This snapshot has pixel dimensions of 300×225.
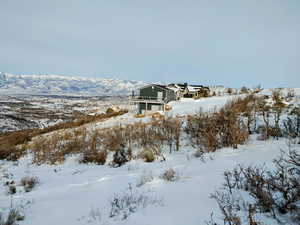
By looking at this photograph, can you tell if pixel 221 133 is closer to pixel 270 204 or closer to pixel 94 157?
pixel 270 204

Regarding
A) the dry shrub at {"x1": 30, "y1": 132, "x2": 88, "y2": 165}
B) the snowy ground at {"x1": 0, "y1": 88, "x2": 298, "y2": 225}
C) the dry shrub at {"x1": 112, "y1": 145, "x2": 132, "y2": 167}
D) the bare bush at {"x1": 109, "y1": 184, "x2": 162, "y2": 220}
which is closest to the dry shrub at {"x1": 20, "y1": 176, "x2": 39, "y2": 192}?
the snowy ground at {"x1": 0, "y1": 88, "x2": 298, "y2": 225}

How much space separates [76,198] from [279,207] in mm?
3508

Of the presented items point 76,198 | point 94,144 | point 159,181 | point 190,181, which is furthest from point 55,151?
point 190,181

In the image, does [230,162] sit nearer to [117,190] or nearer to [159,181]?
[159,181]

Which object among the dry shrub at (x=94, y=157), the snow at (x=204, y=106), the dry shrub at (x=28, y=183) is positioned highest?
the snow at (x=204, y=106)

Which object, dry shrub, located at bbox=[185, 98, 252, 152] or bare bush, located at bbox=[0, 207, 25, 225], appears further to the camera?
dry shrub, located at bbox=[185, 98, 252, 152]

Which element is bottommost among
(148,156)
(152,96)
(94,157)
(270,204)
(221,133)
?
(94,157)

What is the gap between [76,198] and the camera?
3928mm

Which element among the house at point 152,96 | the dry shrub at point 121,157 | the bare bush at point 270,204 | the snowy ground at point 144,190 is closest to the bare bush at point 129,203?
the snowy ground at point 144,190

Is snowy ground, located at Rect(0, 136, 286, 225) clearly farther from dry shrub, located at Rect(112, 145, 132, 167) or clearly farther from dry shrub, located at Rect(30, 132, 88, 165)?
dry shrub, located at Rect(30, 132, 88, 165)

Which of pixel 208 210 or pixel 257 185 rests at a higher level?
pixel 257 185

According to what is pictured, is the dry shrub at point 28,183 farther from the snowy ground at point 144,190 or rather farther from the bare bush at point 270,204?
the bare bush at point 270,204

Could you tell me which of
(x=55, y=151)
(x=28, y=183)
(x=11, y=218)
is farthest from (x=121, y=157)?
(x=55, y=151)

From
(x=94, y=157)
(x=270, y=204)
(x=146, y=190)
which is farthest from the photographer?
(x=94, y=157)
